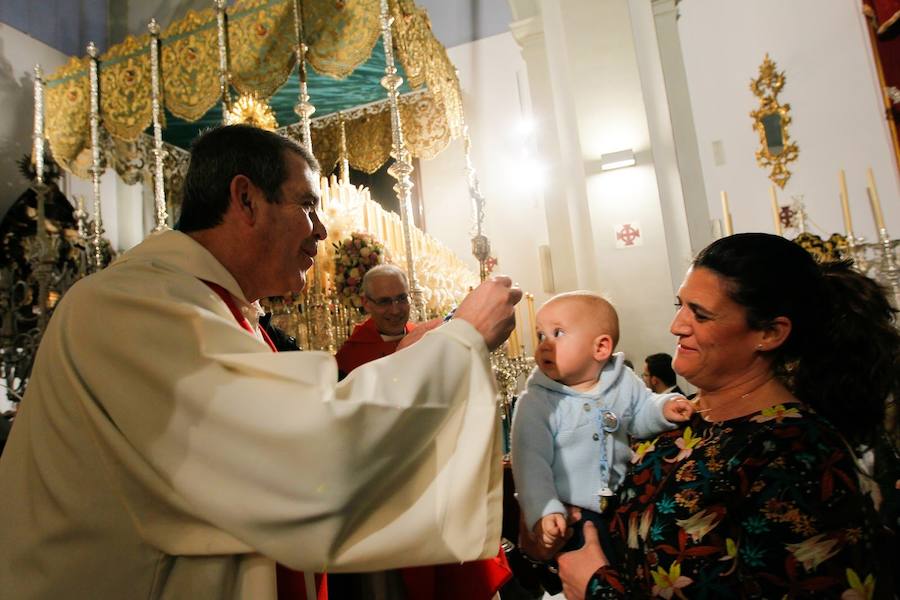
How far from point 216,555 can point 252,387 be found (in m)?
0.34

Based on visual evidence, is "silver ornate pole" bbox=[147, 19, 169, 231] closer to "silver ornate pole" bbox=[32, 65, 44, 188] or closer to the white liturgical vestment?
"silver ornate pole" bbox=[32, 65, 44, 188]

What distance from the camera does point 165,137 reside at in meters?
8.23

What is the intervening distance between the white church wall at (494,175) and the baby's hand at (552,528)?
18.9ft

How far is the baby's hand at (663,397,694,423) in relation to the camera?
146 cm

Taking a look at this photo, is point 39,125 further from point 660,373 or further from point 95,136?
point 660,373

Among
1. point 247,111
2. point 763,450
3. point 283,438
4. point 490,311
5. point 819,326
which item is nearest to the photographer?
point 283,438

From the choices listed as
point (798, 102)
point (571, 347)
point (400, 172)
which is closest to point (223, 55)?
point (400, 172)

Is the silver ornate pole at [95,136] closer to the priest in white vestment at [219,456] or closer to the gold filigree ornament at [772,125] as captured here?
the priest in white vestment at [219,456]

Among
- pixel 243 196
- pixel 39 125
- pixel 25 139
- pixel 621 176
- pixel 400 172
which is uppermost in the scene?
pixel 25 139

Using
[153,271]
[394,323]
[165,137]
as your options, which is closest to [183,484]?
[153,271]

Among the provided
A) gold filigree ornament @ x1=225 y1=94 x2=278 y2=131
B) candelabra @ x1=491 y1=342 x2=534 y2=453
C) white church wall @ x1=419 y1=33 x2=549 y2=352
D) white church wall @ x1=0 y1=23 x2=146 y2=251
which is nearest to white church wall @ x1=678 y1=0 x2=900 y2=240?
white church wall @ x1=419 y1=33 x2=549 y2=352

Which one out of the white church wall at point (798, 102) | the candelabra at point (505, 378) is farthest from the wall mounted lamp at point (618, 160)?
the white church wall at point (798, 102)

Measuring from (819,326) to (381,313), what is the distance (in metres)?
2.20

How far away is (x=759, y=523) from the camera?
105cm
